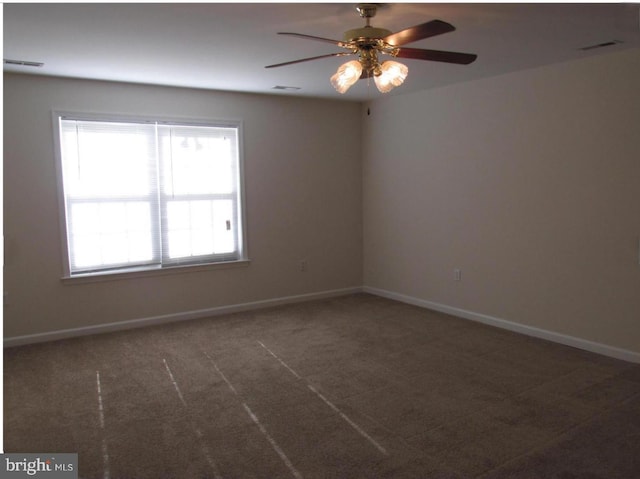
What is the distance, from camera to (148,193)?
493 cm

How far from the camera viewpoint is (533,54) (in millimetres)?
3729

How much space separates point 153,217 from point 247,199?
1.00 meters

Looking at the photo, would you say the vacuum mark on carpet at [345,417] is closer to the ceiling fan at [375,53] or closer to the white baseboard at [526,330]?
the ceiling fan at [375,53]

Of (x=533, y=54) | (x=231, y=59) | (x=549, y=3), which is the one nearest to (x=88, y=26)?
(x=231, y=59)

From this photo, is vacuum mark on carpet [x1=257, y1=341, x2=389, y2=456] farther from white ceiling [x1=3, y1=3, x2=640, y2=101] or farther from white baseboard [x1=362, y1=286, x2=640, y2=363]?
white ceiling [x1=3, y1=3, x2=640, y2=101]

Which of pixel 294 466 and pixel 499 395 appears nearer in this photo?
pixel 294 466

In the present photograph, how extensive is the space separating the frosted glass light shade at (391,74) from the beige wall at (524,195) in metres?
1.96

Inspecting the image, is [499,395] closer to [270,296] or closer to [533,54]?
[533,54]

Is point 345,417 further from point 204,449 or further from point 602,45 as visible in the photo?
point 602,45

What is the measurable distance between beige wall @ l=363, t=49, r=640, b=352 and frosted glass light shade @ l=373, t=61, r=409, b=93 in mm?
1956

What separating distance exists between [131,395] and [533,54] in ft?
12.3

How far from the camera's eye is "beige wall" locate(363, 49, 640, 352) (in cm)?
377

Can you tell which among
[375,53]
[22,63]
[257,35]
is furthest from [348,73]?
[22,63]

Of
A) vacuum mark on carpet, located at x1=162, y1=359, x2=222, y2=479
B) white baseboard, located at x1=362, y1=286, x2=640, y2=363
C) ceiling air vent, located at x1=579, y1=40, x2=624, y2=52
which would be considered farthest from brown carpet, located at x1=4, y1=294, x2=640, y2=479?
ceiling air vent, located at x1=579, y1=40, x2=624, y2=52
